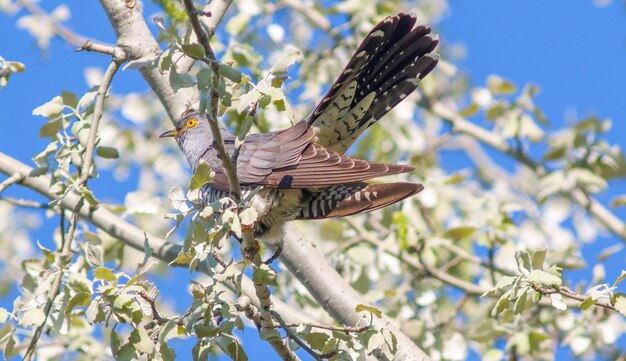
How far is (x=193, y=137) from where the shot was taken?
12.3 ft

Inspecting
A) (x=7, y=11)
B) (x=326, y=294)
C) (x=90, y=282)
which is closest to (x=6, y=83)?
(x=90, y=282)

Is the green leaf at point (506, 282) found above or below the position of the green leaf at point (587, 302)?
above

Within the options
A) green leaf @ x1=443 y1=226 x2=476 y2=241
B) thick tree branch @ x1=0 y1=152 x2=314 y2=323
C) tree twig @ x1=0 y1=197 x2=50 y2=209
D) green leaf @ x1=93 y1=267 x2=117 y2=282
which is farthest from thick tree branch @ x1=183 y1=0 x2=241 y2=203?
green leaf @ x1=443 y1=226 x2=476 y2=241

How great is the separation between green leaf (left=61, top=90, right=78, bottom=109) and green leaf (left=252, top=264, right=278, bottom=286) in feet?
2.97

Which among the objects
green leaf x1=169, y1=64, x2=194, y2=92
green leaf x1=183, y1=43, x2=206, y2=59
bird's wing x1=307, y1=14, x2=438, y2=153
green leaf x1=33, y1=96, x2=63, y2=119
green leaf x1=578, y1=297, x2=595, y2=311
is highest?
green leaf x1=33, y1=96, x2=63, y2=119

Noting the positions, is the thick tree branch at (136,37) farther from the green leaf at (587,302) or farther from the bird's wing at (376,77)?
the green leaf at (587,302)

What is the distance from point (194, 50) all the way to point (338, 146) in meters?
1.51

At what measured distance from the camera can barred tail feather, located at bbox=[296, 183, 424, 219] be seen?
10.4 ft

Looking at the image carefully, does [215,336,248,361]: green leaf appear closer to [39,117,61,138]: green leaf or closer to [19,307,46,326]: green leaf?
[19,307,46,326]: green leaf

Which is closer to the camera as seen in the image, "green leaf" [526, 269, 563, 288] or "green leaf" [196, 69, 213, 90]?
"green leaf" [196, 69, 213, 90]

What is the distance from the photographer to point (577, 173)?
463cm

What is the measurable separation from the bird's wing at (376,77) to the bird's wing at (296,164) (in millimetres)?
114

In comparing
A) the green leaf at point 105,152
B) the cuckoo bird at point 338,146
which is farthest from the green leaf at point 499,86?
the green leaf at point 105,152

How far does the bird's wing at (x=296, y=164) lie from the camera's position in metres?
3.02
